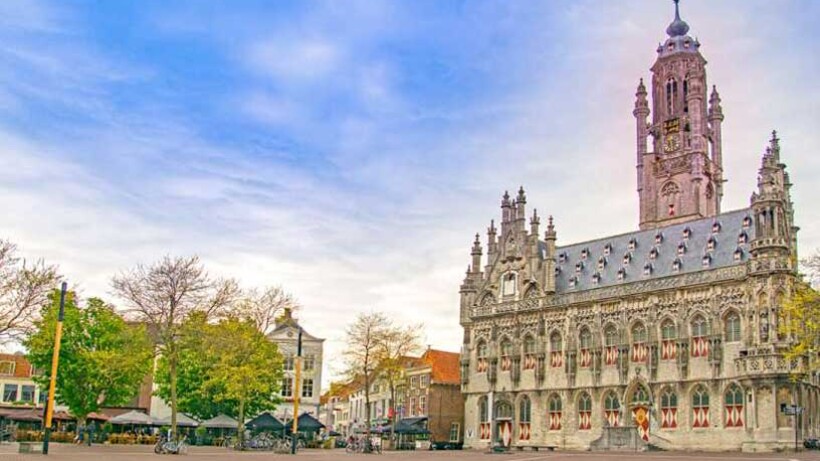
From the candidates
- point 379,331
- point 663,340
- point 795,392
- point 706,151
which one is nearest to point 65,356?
point 379,331

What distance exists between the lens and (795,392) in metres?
54.6

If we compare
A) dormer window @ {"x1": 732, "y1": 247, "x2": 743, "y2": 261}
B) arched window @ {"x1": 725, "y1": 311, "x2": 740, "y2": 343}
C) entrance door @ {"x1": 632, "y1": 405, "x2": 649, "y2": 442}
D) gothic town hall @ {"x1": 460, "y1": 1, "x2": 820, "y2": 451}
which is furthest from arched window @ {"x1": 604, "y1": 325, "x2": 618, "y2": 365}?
dormer window @ {"x1": 732, "y1": 247, "x2": 743, "y2": 261}

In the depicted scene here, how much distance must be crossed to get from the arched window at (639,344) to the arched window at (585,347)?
4256 millimetres

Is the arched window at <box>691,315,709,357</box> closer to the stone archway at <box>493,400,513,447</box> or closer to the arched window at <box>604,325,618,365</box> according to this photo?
the arched window at <box>604,325,618,365</box>

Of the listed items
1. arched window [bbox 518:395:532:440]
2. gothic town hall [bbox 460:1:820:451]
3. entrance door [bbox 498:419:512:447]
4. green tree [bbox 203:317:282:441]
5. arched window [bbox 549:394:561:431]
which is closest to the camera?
gothic town hall [bbox 460:1:820:451]

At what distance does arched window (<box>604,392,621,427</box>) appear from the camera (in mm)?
64194

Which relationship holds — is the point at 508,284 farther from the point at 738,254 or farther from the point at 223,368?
the point at 223,368

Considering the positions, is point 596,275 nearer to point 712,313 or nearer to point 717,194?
point 712,313

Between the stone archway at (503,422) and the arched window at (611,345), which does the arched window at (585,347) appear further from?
the stone archway at (503,422)

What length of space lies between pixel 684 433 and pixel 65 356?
48.6m

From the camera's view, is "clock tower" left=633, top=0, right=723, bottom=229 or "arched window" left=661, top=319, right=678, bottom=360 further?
"clock tower" left=633, top=0, right=723, bottom=229

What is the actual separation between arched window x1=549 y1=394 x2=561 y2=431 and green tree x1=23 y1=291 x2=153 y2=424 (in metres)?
33.0

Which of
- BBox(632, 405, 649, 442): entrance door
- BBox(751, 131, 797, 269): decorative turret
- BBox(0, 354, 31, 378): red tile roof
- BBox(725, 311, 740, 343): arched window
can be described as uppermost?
BBox(751, 131, 797, 269): decorative turret

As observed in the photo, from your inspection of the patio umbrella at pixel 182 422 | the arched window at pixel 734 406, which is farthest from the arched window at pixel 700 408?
the patio umbrella at pixel 182 422
